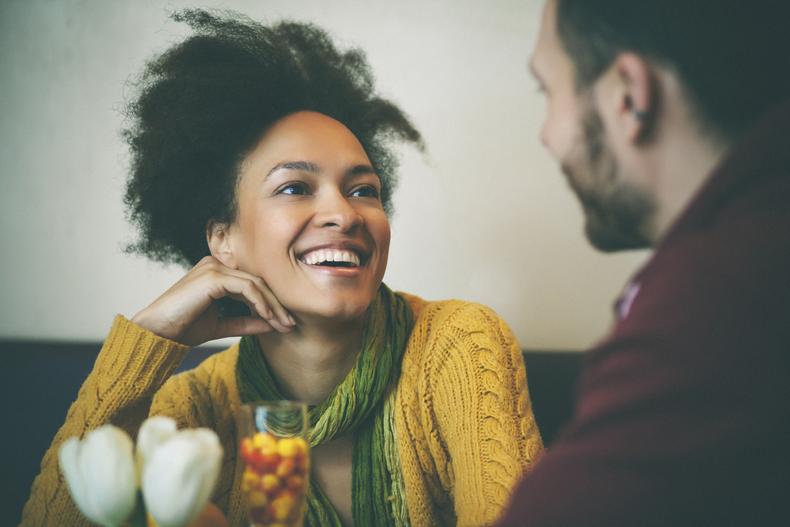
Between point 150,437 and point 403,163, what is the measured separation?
1161 mm

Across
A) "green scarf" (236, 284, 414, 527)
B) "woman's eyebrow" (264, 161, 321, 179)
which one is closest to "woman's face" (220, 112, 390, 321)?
"woman's eyebrow" (264, 161, 321, 179)

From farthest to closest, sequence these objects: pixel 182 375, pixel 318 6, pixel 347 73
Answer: pixel 318 6
pixel 347 73
pixel 182 375

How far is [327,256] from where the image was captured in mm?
1144

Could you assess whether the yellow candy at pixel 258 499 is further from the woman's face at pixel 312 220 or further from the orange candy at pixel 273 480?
the woman's face at pixel 312 220

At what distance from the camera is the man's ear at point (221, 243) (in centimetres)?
131

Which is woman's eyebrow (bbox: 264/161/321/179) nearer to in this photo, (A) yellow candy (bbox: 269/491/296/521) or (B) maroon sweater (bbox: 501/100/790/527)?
(A) yellow candy (bbox: 269/491/296/521)

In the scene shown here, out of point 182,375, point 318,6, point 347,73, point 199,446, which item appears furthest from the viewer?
point 318,6

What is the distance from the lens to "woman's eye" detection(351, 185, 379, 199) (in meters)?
1.25

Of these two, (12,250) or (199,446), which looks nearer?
(199,446)

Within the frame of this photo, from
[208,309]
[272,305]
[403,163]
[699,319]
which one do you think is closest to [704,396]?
[699,319]

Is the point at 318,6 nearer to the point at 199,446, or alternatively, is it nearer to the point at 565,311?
the point at 565,311

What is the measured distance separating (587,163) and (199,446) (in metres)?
0.48

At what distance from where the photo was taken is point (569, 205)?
174cm

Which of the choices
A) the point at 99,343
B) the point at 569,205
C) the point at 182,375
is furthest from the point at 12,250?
the point at 569,205
